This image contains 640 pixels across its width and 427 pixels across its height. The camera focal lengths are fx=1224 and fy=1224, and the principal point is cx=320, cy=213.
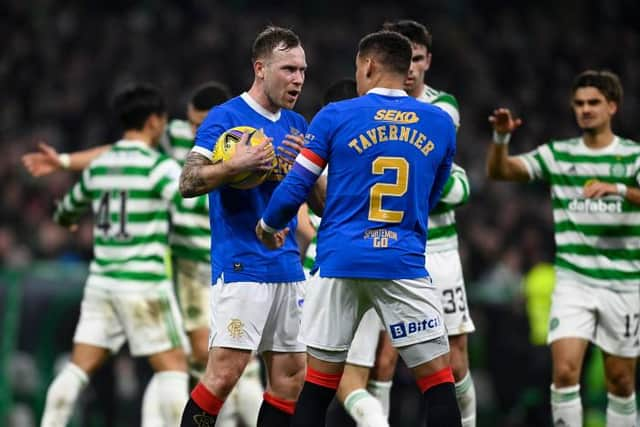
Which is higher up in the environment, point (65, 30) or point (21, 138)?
point (65, 30)

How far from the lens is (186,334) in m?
9.46

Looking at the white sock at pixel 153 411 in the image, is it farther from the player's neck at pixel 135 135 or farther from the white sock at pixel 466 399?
the white sock at pixel 466 399

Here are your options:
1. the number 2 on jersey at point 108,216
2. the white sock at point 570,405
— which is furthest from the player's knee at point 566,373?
the number 2 on jersey at point 108,216

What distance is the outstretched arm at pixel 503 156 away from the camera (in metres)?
8.16

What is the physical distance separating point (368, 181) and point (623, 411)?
120 inches

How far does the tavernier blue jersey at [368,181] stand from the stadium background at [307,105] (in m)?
5.57

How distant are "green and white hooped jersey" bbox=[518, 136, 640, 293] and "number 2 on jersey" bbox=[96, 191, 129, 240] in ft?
10.0

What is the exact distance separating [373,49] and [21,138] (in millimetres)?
11304

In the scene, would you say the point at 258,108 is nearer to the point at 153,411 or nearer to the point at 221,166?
the point at 221,166

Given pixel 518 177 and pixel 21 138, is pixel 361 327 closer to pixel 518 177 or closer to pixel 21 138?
pixel 518 177

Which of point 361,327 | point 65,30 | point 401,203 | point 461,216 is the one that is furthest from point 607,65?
point 401,203

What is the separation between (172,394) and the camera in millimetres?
8586

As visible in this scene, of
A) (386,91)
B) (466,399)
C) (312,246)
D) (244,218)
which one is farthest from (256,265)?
(466,399)

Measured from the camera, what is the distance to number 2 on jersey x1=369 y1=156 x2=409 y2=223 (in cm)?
627
